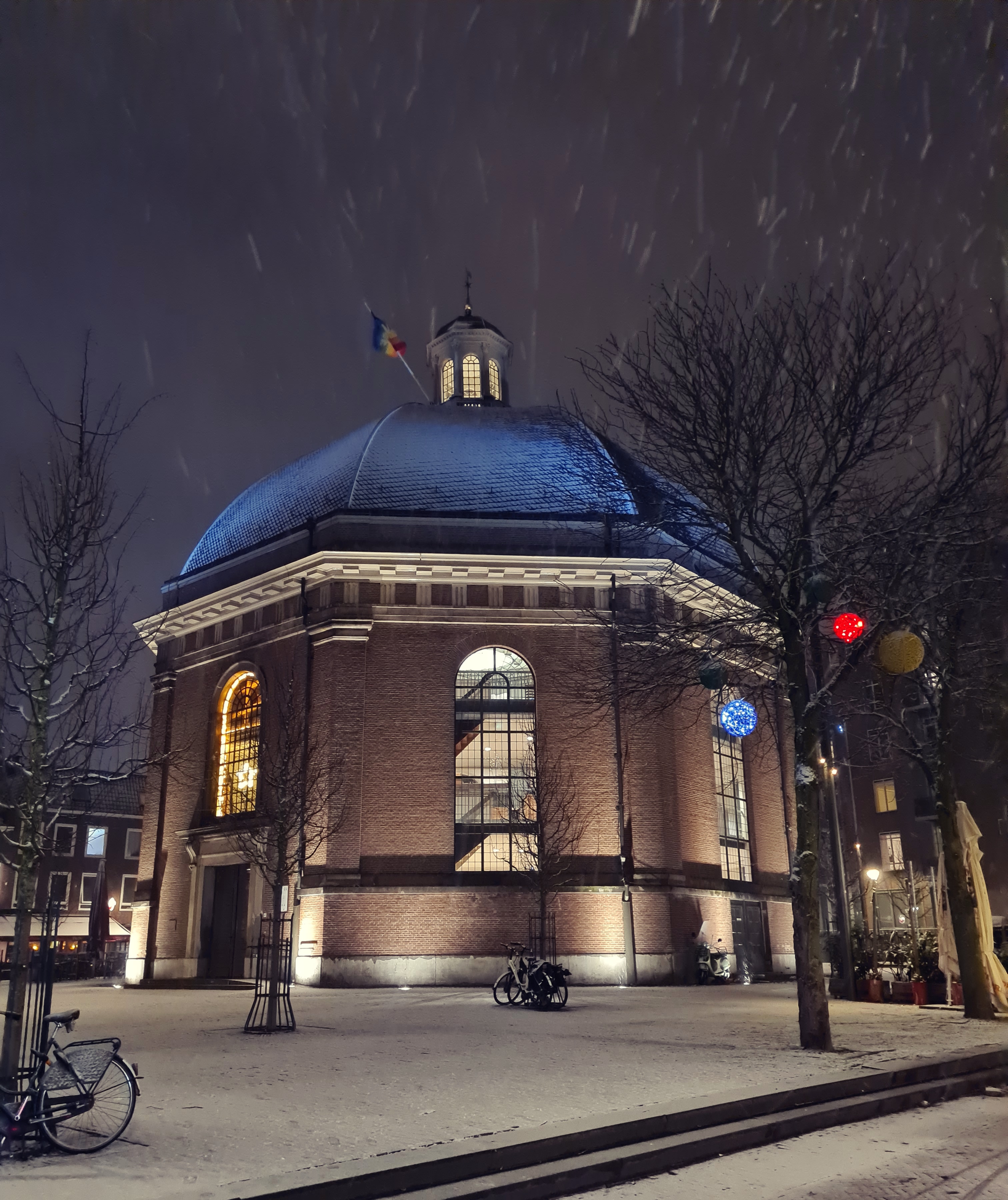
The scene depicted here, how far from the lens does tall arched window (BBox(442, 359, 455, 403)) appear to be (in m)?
39.1

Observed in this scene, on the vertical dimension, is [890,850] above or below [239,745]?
below

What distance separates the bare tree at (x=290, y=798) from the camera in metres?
23.4

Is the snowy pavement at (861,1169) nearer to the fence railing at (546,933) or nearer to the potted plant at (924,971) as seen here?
the potted plant at (924,971)

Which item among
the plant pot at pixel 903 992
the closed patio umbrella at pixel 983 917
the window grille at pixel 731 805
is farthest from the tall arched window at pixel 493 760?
the closed patio umbrella at pixel 983 917

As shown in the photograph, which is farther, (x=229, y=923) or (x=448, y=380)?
(x=448, y=380)

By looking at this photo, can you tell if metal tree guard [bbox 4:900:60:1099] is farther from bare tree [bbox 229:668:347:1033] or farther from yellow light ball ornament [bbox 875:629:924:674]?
bare tree [bbox 229:668:347:1033]

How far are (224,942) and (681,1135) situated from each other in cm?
2407

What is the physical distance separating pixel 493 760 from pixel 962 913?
44.9 feet

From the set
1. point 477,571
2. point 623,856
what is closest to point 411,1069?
point 623,856

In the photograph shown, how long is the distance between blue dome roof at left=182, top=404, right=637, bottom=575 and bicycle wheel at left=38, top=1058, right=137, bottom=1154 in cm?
2119

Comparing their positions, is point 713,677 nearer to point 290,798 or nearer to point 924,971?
point 924,971

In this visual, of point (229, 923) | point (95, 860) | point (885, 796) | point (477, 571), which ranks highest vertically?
point (477, 571)

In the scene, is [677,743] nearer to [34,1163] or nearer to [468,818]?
[468,818]

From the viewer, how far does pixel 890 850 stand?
157 feet
